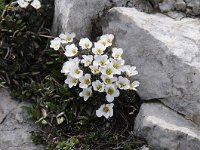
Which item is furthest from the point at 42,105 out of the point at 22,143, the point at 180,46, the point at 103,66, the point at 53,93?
the point at 180,46

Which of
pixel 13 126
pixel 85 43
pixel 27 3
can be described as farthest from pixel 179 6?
pixel 13 126

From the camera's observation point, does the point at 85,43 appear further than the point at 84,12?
No

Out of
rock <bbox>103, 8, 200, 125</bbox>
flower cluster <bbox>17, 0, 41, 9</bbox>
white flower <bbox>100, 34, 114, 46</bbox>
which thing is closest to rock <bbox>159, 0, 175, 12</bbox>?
rock <bbox>103, 8, 200, 125</bbox>

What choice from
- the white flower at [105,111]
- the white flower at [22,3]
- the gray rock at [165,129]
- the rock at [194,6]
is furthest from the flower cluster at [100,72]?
the rock at [194,6]

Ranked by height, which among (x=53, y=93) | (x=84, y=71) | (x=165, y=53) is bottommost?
(x=53, y=93)

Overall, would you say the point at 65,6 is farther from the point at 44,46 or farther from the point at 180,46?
the point at 180,46

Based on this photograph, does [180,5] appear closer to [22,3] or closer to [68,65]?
[68,65]
